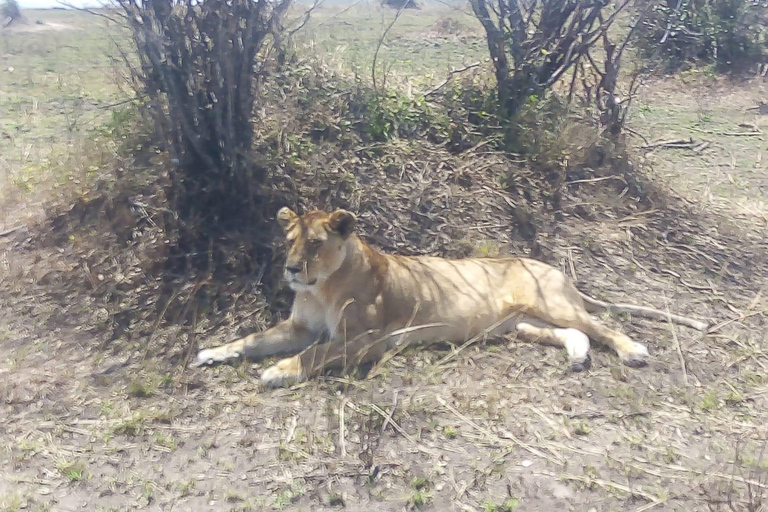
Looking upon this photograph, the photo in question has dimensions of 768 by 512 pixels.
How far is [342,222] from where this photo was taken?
201 inches

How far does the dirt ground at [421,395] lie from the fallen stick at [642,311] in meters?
0.08

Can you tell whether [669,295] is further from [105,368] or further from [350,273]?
[105,368]

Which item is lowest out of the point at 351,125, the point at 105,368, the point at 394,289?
the point at 105,368

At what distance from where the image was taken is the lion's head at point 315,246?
4.98 meters

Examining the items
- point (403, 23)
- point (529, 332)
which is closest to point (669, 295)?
point (529, 332)

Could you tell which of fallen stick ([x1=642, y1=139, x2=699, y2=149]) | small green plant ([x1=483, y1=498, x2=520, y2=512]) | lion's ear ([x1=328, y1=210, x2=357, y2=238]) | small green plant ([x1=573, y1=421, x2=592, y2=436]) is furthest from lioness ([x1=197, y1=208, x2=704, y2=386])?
fallen stick ([x1=642, y1=139, x2=699, y2=149])

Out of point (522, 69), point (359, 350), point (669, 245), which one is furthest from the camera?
point (522, 69)

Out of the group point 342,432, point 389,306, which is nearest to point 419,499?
point 342,432

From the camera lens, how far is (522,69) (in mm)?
7809

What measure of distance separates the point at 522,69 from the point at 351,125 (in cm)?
185

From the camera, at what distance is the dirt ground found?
13.1 ft

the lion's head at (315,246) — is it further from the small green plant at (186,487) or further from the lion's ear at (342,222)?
the small green plant at (186,487)

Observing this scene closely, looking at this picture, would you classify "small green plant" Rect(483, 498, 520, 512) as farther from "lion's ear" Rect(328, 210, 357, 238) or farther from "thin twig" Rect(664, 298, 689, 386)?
"lion's ear" Rect(328, 210, 357, 238)

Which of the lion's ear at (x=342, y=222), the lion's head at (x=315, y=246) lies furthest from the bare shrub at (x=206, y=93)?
the lion's ear at (x=342, y=222)
